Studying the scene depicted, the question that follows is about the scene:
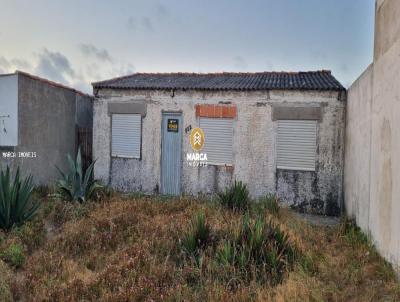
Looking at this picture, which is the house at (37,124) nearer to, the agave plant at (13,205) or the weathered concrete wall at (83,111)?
the weathered concrete wall at (83,111)

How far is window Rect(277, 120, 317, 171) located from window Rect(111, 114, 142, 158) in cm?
443

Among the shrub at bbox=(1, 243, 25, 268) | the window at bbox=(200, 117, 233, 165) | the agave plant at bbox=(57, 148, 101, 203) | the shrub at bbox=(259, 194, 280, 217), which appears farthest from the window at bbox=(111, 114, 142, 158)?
the shrub at bbox=(1, 243, 25, 268)

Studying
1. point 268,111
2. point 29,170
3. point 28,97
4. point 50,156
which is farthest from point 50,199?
point 268,111

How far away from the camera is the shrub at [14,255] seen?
15.4ft

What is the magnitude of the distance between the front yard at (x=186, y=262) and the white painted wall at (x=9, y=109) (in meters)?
3.44

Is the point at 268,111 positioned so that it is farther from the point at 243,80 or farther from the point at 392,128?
the point at 392,128

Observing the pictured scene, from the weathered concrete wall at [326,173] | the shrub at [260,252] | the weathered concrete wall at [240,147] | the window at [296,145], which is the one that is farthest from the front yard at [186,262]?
the window at [296,145]

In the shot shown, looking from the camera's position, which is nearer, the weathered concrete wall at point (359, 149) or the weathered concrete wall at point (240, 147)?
the weathered concrete wall at point (359, 149)

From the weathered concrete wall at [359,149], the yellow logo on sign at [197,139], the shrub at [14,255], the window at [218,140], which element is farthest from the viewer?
the yellow logo on sign at [197,139]

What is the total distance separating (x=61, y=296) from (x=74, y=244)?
1.67m

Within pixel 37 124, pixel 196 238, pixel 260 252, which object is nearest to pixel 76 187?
pixel 37 124

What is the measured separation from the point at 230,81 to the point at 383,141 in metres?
6.52

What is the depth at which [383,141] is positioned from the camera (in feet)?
15.0

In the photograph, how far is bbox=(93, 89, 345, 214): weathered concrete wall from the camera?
8742 mm
